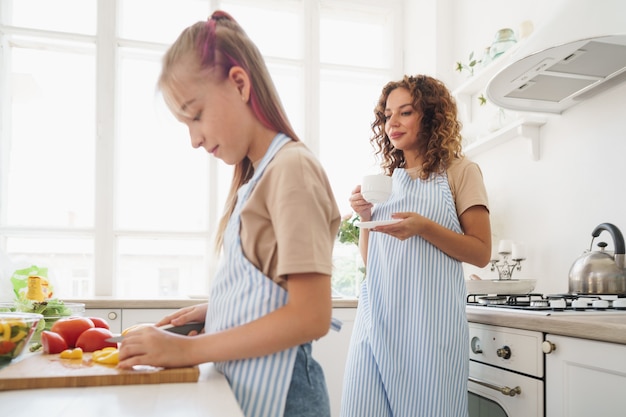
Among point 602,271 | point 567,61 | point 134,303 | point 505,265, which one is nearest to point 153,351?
point 602,271

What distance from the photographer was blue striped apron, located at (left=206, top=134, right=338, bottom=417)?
0.72m

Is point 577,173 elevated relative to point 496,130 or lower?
lower

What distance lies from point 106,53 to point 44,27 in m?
0.38

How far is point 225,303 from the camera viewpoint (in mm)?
778

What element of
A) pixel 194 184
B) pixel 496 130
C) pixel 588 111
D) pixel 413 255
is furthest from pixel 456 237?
pixel 194 184

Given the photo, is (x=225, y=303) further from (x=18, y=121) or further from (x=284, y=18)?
(x=284, y=18)

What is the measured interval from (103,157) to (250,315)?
262 cm

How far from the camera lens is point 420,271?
1442mm

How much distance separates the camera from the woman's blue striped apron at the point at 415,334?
1.37 metres

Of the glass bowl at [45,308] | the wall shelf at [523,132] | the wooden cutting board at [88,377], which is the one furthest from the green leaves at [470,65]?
the wooden cutting board at [88,377]

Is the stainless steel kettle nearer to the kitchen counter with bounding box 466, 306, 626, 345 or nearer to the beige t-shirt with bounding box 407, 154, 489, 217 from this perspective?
the kitchen counter with bounding box 466, 306, 626, 345

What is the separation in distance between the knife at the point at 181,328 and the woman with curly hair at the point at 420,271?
62cm

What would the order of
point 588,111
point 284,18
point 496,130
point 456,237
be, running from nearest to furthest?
point 456,237, point 588,111, point 496,130, point 284,18

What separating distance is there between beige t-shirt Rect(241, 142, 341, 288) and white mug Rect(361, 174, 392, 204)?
68 centimetres
